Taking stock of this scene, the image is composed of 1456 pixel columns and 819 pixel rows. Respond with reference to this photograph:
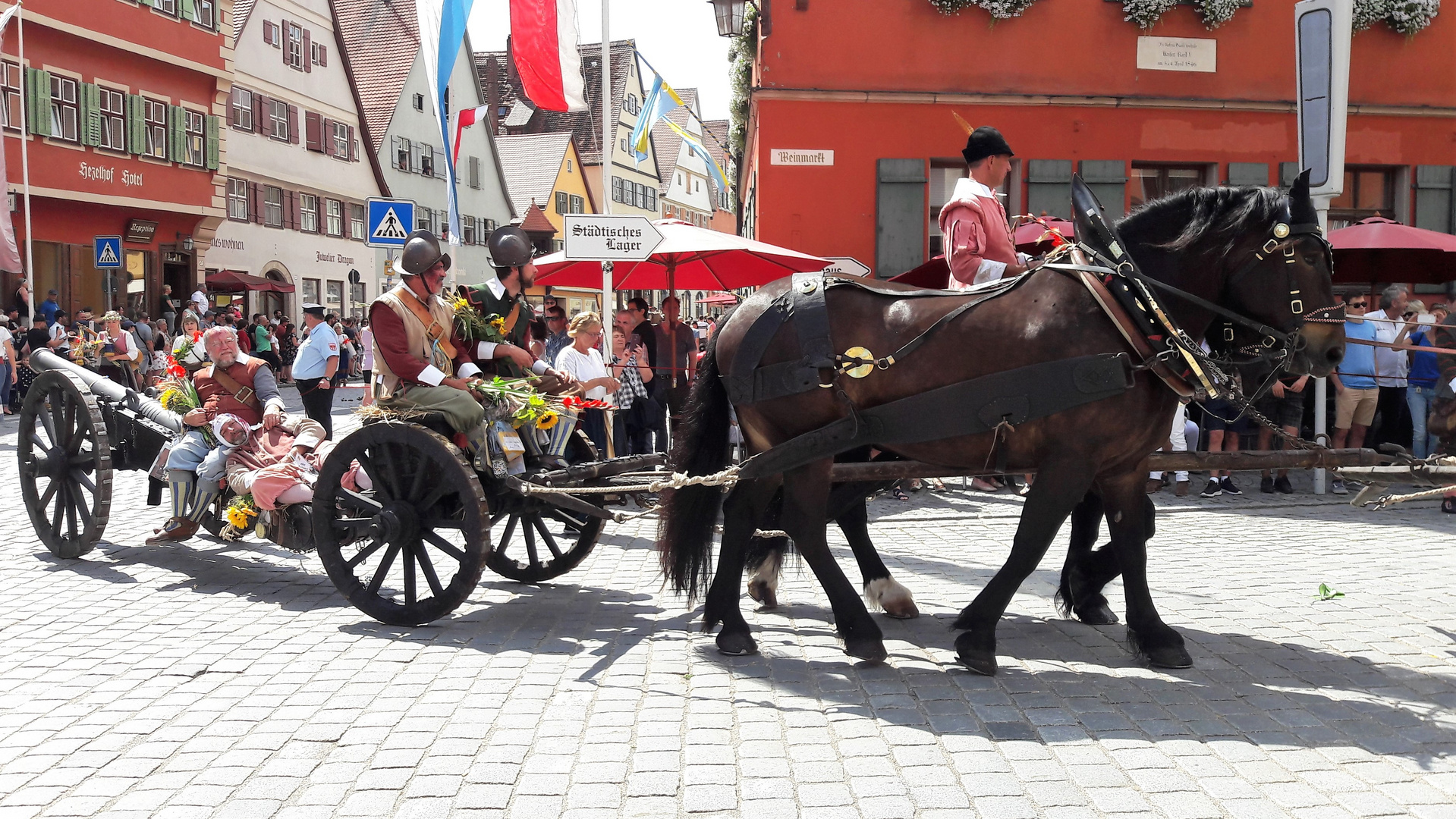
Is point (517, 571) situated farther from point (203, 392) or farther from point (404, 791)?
point (404, 791)

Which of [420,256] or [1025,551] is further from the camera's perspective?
[420,256]

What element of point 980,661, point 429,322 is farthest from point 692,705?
point 429,322

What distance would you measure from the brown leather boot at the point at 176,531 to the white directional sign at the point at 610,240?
4.07 metres

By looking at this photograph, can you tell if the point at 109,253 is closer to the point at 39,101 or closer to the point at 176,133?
the point at 39,101

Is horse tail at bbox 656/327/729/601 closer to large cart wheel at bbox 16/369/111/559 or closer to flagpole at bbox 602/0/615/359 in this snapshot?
large cart wheel at bbox 16/369/111/559

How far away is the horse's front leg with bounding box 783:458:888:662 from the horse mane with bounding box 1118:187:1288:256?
1611 mm

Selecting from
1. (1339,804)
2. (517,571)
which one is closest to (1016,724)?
(1339,804)

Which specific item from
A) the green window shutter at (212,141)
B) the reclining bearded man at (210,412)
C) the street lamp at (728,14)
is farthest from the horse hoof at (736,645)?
the green window shutter at (212,141)

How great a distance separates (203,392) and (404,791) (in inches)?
175

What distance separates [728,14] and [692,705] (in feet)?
43.1

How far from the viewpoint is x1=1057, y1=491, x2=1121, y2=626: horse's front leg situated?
5.61m

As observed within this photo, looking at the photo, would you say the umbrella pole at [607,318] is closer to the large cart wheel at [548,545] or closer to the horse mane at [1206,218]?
the large cart wheel at [548,545]

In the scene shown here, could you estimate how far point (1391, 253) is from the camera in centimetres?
1187

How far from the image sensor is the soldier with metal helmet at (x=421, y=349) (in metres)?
5.84
